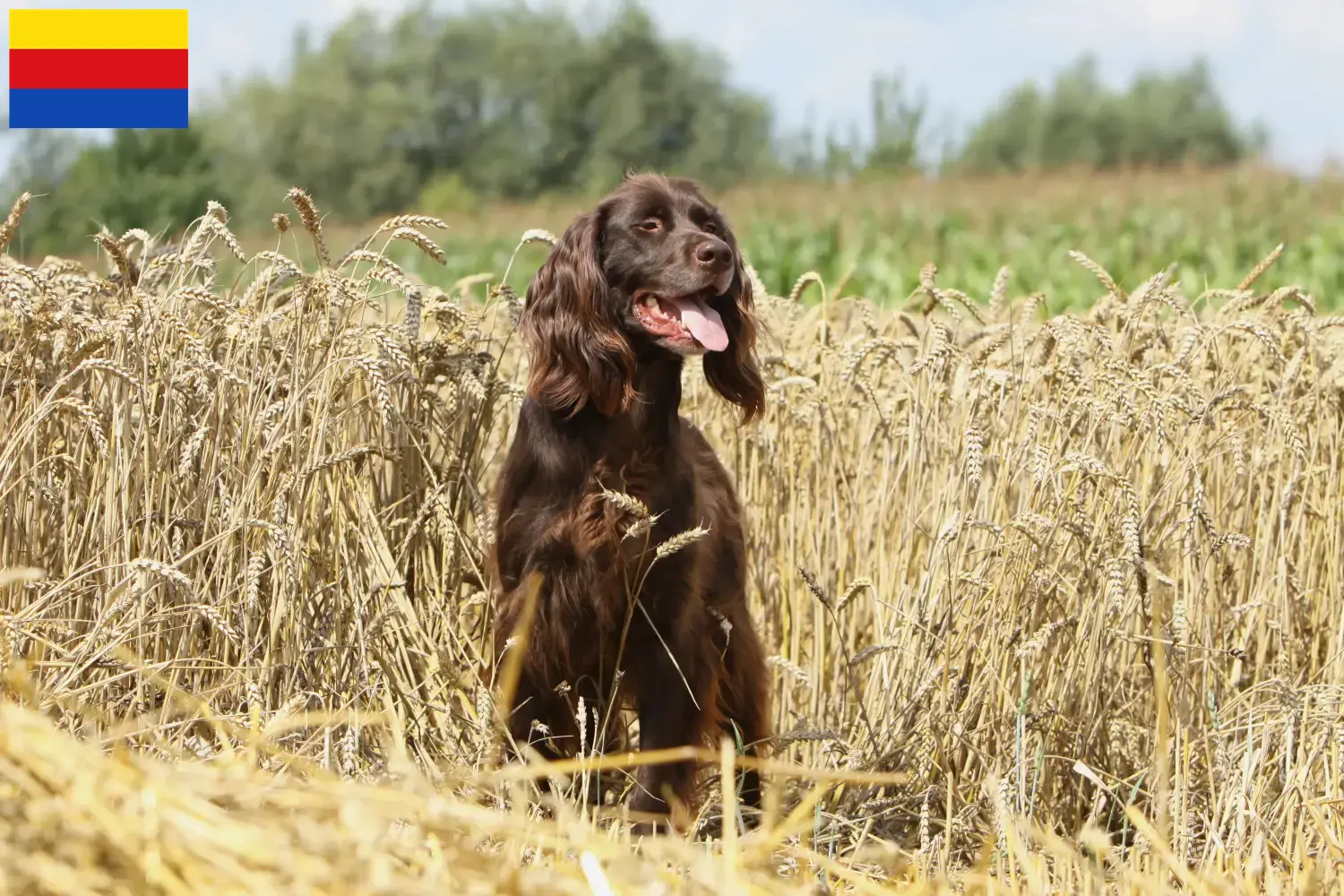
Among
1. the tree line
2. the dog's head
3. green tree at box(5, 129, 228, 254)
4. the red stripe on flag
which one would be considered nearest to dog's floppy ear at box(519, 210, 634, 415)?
the dog's head

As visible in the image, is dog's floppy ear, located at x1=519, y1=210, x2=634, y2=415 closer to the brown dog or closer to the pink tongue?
the brown dog

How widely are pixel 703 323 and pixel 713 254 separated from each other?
157 millimetres

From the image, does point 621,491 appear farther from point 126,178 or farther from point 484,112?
point 484,112

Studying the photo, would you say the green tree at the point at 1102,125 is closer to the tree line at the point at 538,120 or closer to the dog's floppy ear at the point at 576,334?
the tree line at the point at 538,120

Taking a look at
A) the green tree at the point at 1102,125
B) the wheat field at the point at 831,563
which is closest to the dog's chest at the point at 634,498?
the wheat field at the point at 831,563

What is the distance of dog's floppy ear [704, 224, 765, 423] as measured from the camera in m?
3.31

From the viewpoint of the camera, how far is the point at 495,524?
3102 millimetres

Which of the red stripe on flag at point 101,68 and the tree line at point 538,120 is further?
the tree line at point 538,120

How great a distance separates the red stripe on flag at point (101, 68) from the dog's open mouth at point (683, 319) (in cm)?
441

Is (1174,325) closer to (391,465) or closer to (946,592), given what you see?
(946,592)

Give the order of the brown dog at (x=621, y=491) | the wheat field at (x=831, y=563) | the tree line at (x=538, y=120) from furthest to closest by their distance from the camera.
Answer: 1. the tree line at (x=538, y=120)
2. the brown dog at (x=621, y=491)
3. the wheat field at (x=831, y=563)

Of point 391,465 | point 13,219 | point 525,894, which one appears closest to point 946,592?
point 391,465

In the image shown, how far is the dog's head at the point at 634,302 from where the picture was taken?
9.99ft

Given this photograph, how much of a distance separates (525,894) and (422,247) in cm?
213
